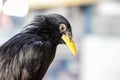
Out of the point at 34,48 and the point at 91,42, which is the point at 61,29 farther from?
the point at 91,42

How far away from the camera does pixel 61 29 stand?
1022 mm

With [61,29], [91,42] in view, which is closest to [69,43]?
[61,29]

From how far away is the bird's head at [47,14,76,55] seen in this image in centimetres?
100

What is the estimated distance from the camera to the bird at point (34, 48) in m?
0.96

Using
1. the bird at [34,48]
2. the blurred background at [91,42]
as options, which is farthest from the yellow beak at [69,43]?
the blurred background at [91,42]

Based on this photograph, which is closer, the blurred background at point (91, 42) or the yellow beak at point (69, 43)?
the yellow beak at point (69, 43)

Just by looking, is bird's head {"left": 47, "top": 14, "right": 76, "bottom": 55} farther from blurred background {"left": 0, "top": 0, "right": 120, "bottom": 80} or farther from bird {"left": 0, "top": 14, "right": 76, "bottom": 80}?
blurred background {"left": 0, "top": 0, "right": 120, "bottom": 80}

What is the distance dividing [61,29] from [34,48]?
0.24 feet

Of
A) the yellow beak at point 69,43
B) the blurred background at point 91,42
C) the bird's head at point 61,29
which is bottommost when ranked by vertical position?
the blurred background at point 91,42

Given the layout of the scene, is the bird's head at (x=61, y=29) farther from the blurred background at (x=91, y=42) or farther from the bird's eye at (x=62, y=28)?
the blurred background at (x=91, y=42)

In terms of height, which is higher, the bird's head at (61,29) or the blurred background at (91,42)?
the bird's head at (61,29)

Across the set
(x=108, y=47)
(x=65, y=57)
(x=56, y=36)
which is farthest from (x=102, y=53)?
(x=56, y=36)

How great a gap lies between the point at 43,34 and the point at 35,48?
0.04m

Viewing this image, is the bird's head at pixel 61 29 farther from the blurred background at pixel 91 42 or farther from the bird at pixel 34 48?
the blurred background at pixel 91 42
